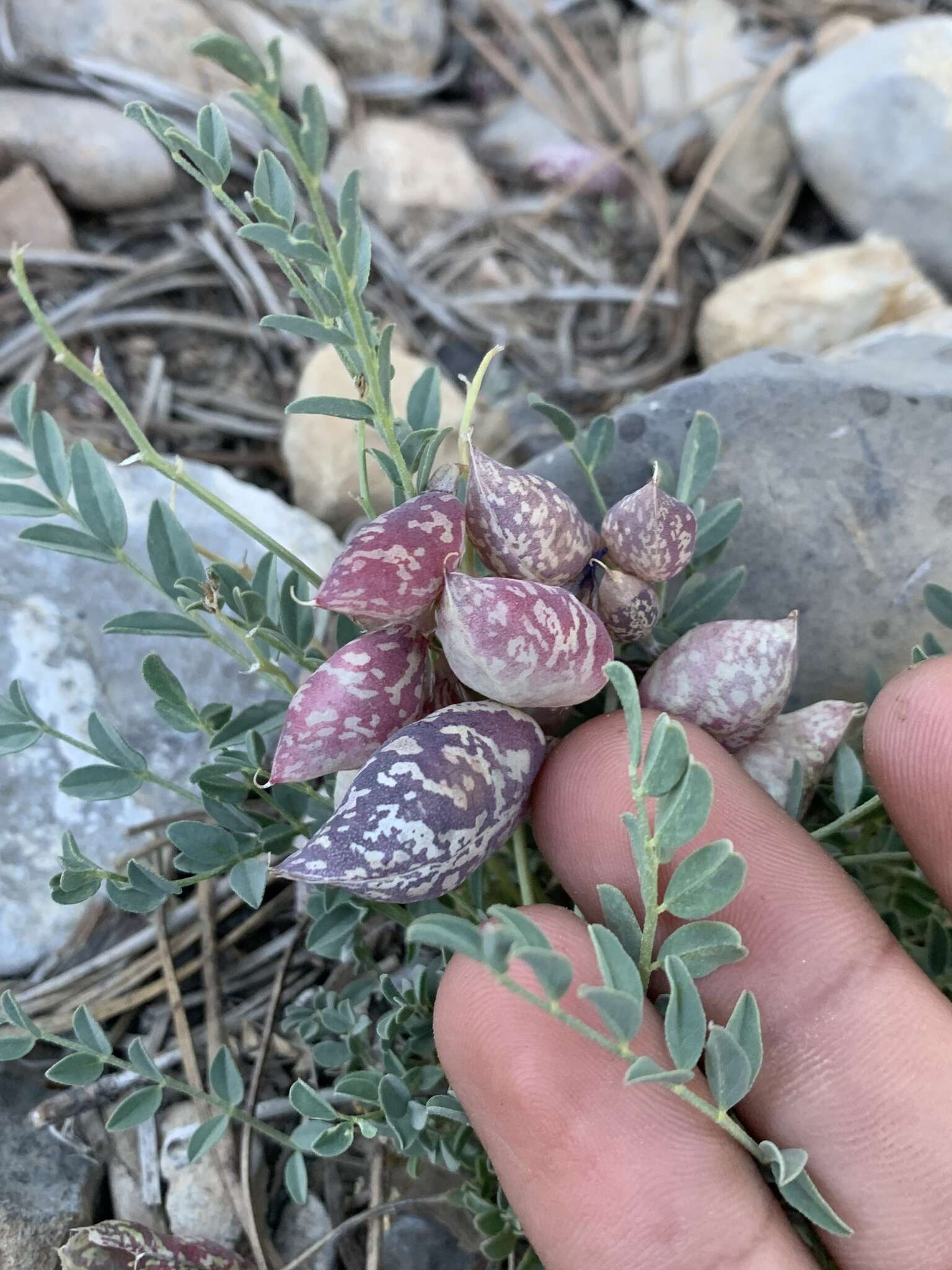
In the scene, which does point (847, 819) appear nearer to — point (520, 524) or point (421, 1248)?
point (520, 524)

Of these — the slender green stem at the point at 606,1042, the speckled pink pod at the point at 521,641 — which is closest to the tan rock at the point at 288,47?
the speckled pink pod at the point at 521,641

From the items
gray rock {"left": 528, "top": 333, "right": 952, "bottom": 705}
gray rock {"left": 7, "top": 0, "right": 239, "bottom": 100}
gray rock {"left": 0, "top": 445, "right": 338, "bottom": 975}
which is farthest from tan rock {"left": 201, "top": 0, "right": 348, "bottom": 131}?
gray rock {"left": 528, "top": 333, "right": 952, "bottom": 705}

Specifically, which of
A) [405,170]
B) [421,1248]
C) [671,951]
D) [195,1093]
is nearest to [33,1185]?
[195,1093]

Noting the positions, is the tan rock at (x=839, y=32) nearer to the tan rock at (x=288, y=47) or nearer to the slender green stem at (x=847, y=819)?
the tan rock at (x=288, y=47)

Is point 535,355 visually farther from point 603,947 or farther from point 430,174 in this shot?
point 603,947

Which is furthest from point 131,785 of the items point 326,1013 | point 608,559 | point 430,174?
point 430,174

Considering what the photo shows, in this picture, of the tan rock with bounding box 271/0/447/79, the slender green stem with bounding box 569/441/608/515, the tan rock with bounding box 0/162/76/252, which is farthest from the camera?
the tan rock with bounding box 271/0/447/79

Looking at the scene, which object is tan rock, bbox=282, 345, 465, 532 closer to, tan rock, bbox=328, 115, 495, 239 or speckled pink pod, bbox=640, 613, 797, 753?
tan rock, bbox=328, 115, 495, 239
